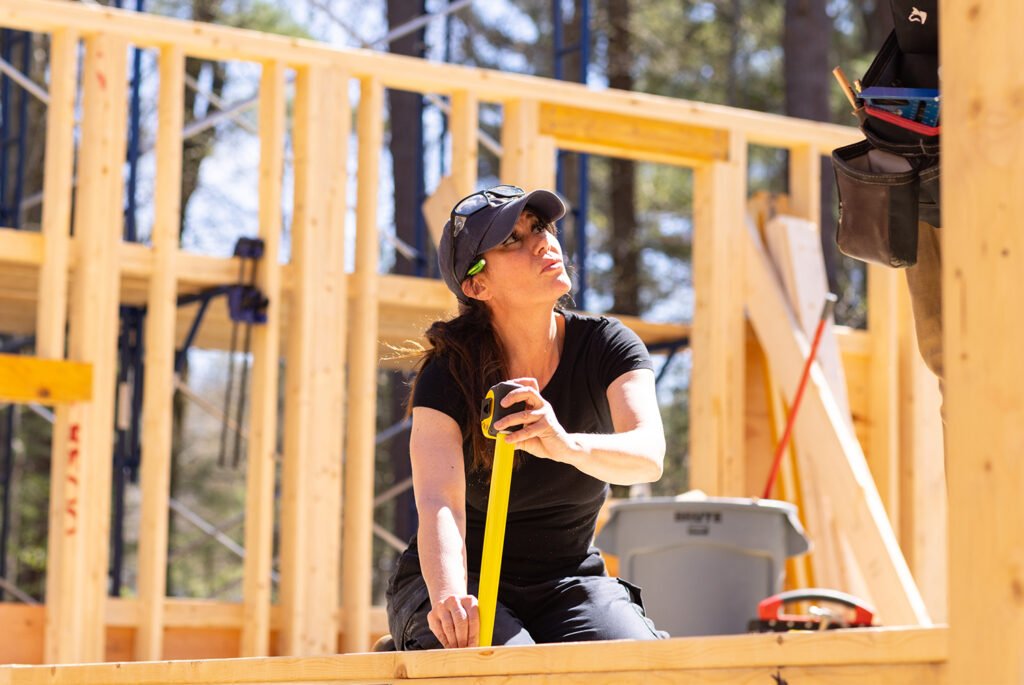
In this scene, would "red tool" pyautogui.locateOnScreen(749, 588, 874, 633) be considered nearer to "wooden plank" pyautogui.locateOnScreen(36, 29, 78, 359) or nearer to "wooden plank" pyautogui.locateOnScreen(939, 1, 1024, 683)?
"wooden plank" pyautogui.locateOnScreen(939, 1, 1024, 683)

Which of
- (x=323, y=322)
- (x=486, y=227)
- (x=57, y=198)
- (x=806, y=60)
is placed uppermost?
(x=806, y=60)

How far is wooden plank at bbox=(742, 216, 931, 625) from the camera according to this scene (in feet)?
19.3

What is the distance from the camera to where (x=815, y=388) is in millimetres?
6457

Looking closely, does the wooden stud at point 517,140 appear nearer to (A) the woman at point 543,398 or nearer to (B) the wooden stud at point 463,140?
(B) the wooden stud at point 463,140

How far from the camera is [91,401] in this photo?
18.5 feet

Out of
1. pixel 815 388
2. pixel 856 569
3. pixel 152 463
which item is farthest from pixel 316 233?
pixel 856 569

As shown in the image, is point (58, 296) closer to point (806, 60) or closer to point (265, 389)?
point (265, 389)

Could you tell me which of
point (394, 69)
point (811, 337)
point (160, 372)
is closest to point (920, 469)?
point (811, 337)

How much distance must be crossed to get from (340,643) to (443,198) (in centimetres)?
205

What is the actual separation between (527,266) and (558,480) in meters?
0.43

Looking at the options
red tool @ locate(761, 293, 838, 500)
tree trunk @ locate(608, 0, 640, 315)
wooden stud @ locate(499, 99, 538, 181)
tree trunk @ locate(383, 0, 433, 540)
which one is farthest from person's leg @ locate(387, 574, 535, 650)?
tree trunk @ locate(608, 0, 640, 315)

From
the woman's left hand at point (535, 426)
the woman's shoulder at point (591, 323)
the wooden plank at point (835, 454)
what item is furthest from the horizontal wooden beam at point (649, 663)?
the wooden plank at point (835, 454)

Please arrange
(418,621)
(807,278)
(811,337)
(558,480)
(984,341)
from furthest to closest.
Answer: (807,278) < (811,337) < (558,480) < (418,621) < (984,341)

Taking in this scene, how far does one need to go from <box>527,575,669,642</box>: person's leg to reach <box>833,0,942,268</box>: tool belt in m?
0.84
